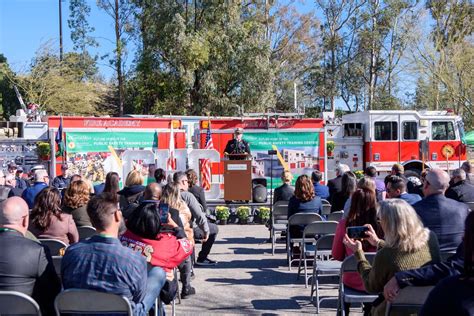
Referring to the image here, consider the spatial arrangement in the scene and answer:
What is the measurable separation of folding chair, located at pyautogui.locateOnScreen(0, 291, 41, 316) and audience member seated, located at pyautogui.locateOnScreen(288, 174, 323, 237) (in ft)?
16.2

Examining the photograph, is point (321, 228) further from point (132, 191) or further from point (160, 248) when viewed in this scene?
point (160, 248)

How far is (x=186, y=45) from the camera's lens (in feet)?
83.1

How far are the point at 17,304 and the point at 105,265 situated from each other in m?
0.59

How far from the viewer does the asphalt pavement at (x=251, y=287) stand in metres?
6.45

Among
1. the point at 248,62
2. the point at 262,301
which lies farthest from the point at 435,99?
the point at 262,301

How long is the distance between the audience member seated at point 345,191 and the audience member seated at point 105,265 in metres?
4.27

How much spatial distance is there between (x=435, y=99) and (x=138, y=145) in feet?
75.6

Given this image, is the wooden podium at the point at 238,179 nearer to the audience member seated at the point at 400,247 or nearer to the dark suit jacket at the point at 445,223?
the dark suit jacket at the point at 445,223

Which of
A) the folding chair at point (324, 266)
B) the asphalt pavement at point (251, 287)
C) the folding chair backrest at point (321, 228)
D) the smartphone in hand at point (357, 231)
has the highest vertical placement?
the smartphone in hand at point (357, 231)

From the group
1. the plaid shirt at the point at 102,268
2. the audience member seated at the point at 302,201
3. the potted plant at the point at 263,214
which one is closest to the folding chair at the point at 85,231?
the plaid shirt at the point at 102,268

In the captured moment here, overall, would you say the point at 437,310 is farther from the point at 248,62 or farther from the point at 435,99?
the point at 435,99

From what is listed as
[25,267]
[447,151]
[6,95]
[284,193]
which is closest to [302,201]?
[284,193]

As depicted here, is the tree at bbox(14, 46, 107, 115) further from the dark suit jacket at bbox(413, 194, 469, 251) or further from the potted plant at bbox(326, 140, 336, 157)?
the dark suit jacket at bbox(413, 194, 469, 251)

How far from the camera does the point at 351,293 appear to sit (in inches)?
193
